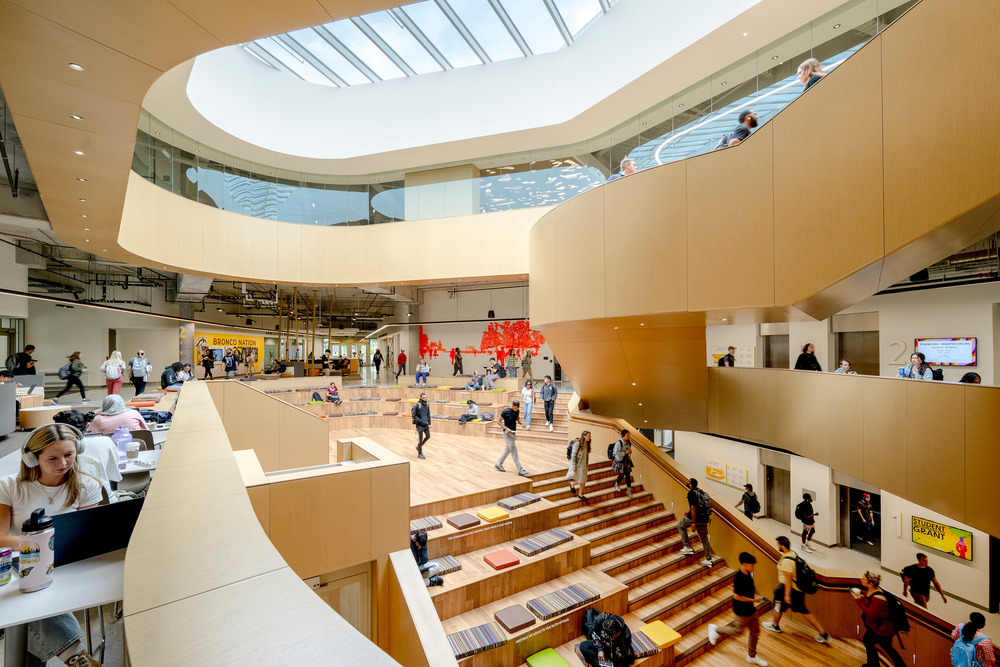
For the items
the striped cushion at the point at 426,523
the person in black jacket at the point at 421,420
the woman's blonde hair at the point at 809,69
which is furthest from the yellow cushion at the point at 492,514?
the woman's blonde hair at the point at 809,69

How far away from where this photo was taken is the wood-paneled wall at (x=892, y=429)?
5.18 m

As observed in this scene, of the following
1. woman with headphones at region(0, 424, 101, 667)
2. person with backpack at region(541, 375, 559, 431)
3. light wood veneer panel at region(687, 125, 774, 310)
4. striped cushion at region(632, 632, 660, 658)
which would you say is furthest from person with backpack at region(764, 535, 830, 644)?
woman with headphones at region(0, 424, 101, 667)

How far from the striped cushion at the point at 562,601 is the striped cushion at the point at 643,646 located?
72cm

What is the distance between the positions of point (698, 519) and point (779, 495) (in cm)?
915

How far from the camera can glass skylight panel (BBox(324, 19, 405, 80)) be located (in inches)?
460

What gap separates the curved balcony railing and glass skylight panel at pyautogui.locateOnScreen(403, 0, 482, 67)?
3.29m

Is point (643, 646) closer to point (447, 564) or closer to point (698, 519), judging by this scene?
point (698, 519)

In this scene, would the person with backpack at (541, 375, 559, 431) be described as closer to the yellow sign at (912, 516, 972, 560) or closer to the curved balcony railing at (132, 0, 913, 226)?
the curved balcony railing at (132, 0, 913, 226)

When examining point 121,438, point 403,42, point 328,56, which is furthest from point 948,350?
point 328,56

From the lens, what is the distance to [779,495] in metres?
14.9

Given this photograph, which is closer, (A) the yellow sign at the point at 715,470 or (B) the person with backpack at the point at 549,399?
(B) the person with backpack at the point at 549,399

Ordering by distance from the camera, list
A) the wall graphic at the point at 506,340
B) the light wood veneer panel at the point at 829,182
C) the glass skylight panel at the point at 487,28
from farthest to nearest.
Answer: the wall graphic at the point at 506,340 < the glass skylight panel at the point at 487,28 < the light wood veneer panel at the point at 829,182

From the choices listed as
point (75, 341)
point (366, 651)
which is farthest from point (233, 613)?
point (75, 341)

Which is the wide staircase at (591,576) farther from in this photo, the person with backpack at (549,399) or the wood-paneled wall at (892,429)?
the person with backpack at (549,399)
